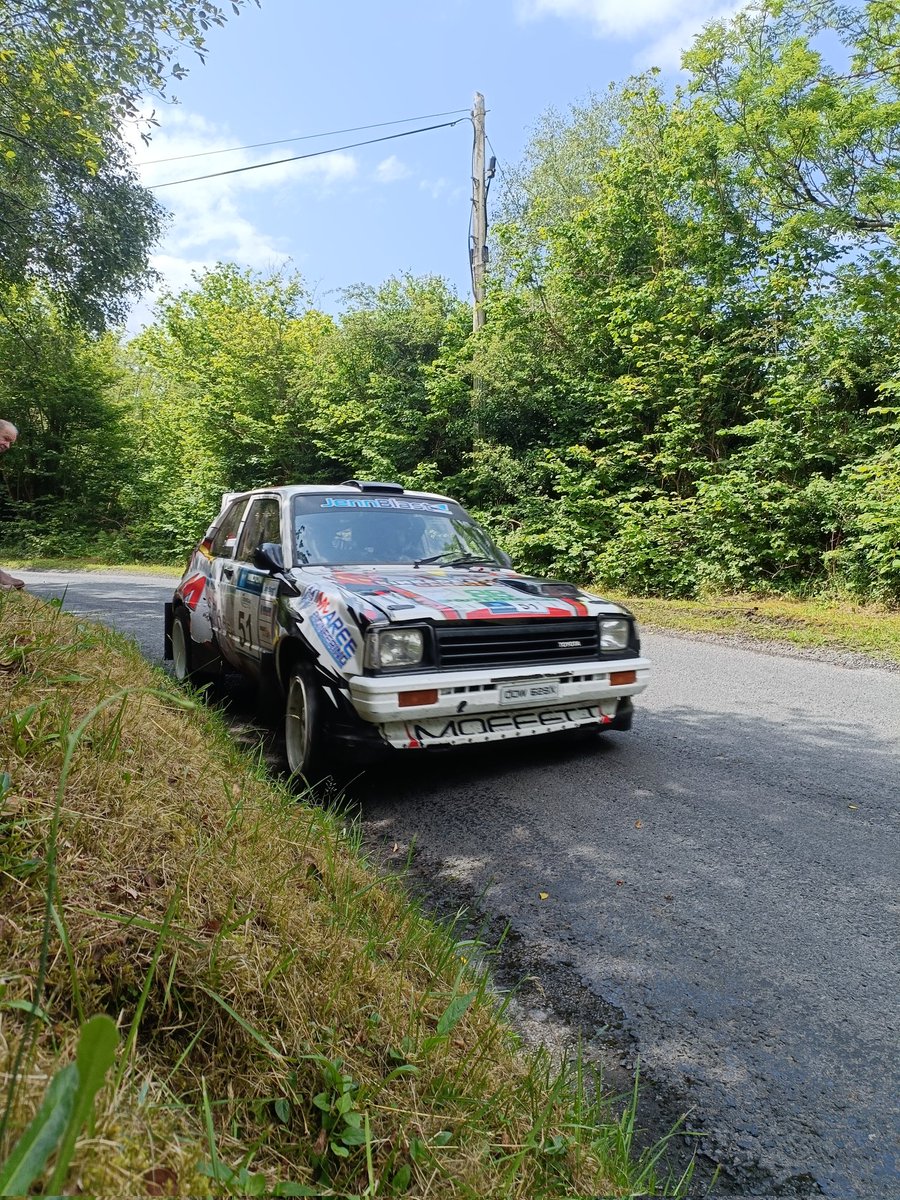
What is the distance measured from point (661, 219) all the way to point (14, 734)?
637 inches

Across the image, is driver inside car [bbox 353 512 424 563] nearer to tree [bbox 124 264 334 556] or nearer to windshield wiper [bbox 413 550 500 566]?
windshield wiper [bbox 413 550 500 566]

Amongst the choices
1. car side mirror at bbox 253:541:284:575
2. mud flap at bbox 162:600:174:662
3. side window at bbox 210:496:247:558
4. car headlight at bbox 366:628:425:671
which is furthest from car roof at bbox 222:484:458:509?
car headlight at bbox 366:628:425:671

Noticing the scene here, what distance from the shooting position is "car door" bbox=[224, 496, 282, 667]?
486 centimetres

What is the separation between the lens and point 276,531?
518 cm

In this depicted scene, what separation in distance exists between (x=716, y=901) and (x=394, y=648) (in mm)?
1883

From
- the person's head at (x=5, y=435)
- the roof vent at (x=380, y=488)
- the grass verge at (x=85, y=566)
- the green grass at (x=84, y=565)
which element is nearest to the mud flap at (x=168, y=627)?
the roof vent at (x=380, y=488)

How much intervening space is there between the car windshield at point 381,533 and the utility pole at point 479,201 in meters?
11.7

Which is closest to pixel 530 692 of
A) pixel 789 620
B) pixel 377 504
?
pixel 377 504

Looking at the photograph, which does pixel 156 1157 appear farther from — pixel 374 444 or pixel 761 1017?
pixel 374 444

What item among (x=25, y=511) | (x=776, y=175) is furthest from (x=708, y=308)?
(x=25, y=511)

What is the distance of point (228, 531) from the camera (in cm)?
632

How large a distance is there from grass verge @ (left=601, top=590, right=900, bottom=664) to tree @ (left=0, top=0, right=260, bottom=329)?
351 inches

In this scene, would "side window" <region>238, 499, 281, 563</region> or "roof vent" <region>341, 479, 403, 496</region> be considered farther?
"roof vent" <region>341, 479, 403, 496</region>

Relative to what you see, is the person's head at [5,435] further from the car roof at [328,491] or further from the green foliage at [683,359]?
the green foliage at [683,359]
